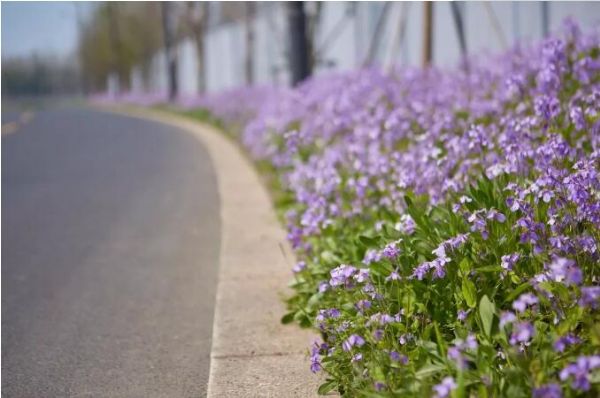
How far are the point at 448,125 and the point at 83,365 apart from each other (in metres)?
2.91

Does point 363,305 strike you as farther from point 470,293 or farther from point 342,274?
point 470,293

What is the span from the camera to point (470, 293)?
3.24 meters

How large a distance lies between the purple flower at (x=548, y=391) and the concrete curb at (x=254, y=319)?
1.17m

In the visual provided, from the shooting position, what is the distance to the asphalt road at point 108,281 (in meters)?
3.83

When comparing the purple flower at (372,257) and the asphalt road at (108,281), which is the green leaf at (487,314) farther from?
the asphalt road at (108,281)


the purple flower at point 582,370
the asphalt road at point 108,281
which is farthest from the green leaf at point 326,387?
the purple flower at point 582,370

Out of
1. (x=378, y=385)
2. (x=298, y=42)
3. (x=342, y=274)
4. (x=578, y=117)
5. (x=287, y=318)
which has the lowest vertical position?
(x=287, y=318)

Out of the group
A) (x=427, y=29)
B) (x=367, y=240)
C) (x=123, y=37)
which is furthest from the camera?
(x=123, y=37)

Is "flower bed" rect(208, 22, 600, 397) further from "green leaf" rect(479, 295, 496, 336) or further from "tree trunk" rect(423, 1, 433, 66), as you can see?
"tree trunk" rect(423, 1, 433, 66)

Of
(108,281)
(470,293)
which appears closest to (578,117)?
(470,293)

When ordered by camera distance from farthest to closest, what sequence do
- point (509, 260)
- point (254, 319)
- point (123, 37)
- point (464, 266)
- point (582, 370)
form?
point (123, 37) → point (254, 319) → point (464, 266) → point (509, 260) → point (582, 370)

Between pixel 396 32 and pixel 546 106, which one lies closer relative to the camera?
pixel 546 106

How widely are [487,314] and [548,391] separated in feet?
2.40

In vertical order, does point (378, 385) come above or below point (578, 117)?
below
